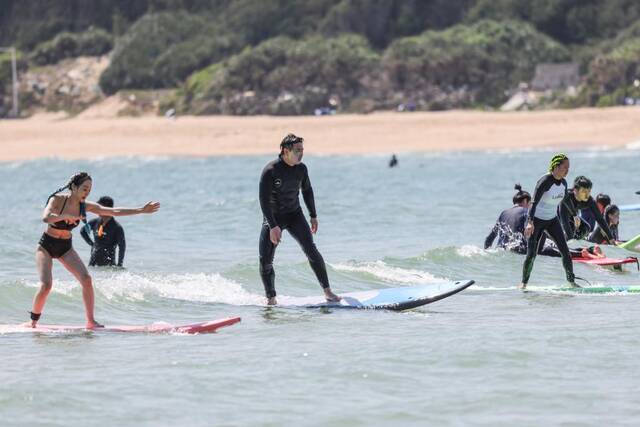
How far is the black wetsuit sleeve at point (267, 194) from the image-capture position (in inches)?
452

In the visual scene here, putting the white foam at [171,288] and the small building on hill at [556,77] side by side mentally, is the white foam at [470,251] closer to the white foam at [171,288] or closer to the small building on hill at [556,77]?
the white foam at [171,288]

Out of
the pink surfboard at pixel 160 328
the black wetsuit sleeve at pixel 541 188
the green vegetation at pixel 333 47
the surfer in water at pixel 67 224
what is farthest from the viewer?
the green vegetation at pixel 333 47

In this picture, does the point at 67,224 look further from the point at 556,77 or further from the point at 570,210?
the point at 556,77

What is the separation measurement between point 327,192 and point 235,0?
37546 mm

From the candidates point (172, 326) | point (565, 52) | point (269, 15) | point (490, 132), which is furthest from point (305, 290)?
point (269, 15)

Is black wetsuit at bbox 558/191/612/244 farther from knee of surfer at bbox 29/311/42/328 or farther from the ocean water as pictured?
knee of surfer at bbox 29/311/42/328

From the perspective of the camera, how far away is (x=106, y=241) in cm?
1450

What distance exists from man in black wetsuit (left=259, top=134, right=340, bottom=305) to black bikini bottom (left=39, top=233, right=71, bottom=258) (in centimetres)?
199

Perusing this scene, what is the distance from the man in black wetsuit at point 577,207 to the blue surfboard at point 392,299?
3004 mm

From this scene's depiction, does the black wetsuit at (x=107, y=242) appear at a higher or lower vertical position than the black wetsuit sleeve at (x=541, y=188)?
lower

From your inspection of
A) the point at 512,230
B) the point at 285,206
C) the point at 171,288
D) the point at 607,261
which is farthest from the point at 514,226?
the point at 285,206

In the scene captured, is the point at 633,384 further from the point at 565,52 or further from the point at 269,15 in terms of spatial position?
the point at 269,15

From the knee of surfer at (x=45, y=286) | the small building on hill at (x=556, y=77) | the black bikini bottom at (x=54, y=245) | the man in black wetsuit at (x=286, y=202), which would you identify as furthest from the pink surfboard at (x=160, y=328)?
the small building on hill at (x=556, y=77)

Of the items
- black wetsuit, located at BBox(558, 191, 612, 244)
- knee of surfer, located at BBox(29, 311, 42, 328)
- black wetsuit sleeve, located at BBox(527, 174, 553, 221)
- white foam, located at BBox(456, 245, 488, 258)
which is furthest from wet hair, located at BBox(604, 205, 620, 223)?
knee of surfer, located at BBox(29, 311, 42, 328)
